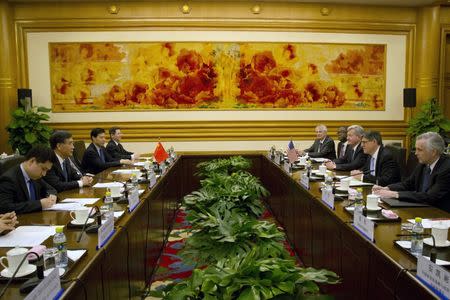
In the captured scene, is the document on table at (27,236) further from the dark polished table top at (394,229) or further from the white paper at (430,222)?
the white paper at (430,222)

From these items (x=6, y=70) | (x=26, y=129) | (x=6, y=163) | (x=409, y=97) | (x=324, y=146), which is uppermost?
(x=6, y=70)

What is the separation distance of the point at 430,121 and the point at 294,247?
4.61 m

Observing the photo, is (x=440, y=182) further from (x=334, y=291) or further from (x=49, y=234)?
(x=49, y=234)

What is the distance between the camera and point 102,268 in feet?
6.81

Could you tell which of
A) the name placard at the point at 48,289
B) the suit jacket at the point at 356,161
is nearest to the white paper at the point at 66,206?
the name placard at the point at 48,289

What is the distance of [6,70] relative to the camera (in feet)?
24.2

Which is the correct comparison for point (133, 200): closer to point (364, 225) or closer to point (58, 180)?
point (58, 180)

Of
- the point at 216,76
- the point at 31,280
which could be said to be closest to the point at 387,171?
the point at 31,280

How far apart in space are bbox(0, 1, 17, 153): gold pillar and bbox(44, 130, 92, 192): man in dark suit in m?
3.81

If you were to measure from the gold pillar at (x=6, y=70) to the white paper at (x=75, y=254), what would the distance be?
20.9 feet

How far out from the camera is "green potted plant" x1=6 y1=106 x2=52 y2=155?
698 centimetres

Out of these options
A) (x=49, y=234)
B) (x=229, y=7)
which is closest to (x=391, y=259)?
(x=49, y=234)

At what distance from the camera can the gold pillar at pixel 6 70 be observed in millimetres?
7289

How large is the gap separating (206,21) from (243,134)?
2.21 m
